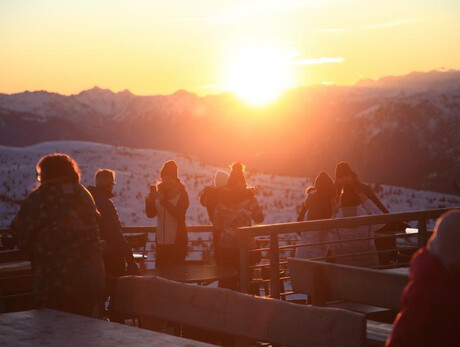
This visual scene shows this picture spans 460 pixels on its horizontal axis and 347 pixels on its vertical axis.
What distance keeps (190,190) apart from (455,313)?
51.1 m

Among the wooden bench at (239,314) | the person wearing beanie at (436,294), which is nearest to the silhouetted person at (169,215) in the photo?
the wooden bench at (239,314)

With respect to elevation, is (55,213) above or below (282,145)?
below

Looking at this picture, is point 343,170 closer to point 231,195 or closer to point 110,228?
point 231,195

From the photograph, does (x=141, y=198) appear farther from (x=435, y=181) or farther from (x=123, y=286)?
(x=435, y=181)

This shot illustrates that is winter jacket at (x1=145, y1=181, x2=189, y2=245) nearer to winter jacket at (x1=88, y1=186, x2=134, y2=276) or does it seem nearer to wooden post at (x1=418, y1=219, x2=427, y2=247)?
winter jacket at (x1=88, y1=186, x2=134, y2=276)

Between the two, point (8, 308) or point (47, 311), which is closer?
point (47, 311)

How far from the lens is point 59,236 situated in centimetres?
682

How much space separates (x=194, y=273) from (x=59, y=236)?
2722 mm

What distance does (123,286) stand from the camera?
20.8 feet

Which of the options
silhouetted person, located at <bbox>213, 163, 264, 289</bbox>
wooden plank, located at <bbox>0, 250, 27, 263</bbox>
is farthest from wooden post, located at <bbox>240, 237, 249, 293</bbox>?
wooden plank, located at <bbox>0, 250, 27, 263</bbox>

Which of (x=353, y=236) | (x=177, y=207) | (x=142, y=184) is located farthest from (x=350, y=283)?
(x=142, y=184)

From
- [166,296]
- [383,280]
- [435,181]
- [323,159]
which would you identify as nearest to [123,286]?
[166,296]

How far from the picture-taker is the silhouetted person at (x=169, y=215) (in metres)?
10.4

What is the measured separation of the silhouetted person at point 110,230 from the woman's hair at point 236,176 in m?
1.86
